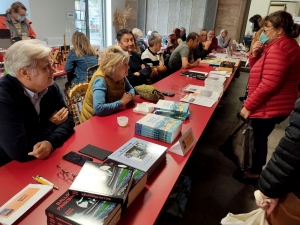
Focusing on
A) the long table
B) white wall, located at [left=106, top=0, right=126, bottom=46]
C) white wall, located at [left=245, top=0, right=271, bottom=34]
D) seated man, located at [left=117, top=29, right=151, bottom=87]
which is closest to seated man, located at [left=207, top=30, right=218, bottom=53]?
white wall, located at [left=245, top=0, right=271, bottom=34]

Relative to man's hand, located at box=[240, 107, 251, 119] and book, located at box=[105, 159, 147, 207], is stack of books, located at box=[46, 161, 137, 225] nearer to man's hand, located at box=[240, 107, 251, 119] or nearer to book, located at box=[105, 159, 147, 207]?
book, located at box=[105, 159, 147, 207]

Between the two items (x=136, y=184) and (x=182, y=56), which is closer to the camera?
(x=136, y=184)

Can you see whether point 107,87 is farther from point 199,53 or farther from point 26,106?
point 199,53

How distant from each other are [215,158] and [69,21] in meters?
4.92

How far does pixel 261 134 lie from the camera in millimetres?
1891

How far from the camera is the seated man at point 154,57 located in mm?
3225

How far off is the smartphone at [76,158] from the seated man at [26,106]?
102 millimetres

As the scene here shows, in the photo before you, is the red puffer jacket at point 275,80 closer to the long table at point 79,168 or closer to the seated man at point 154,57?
the long table at point 79,168

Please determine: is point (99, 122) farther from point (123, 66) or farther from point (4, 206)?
point (4, 206)

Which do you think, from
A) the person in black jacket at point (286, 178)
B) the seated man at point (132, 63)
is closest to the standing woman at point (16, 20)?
the seated man at point (132, 63)

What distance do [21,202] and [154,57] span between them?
2.86m

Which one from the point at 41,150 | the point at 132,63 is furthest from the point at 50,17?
the point at 41,150

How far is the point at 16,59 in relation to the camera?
43.6 inches

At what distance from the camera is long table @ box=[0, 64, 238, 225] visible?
2.72 feet
